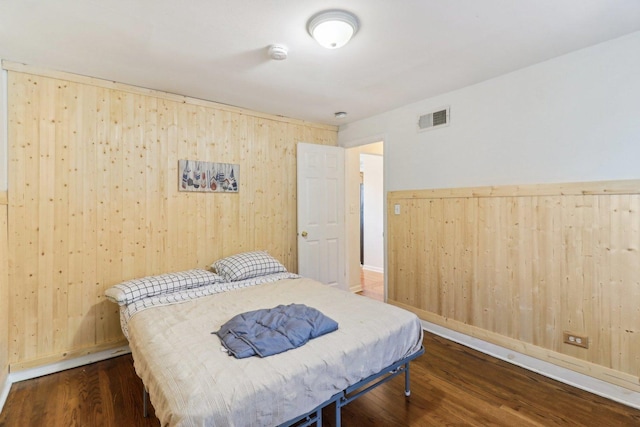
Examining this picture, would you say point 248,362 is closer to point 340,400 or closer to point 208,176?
point 340,400

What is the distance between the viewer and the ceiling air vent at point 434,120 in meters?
3.09

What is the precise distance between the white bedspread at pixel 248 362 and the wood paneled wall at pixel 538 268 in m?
1.11

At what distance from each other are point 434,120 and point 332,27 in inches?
70.5

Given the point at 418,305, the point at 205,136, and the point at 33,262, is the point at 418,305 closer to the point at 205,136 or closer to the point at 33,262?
the point at 205,136

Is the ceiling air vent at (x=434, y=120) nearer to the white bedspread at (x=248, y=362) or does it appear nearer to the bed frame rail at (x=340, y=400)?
the white bedspread at (x=248, y=362)

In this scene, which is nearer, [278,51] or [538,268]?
[278,51]

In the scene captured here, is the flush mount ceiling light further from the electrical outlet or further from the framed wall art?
the electrical outlet

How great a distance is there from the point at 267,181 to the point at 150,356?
2439 mm

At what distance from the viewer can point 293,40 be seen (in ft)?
6.77

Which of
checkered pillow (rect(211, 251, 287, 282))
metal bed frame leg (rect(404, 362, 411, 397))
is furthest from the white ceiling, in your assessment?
metal bed frame leg (rect(404, 362, 411, 397))

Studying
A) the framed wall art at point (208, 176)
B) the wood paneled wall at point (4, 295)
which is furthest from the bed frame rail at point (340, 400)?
the framed wall art at point (208, 176)

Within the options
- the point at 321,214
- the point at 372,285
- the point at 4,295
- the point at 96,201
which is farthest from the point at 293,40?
the point at 372,285

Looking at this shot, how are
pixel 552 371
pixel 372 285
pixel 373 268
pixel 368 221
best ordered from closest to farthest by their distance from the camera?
pixel 552 371, pixel 372 285, pixel 373 268, pixel 368 221

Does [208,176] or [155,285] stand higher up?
[208,176]
